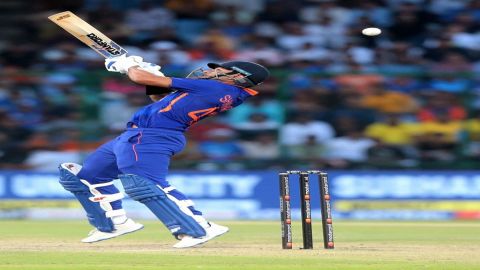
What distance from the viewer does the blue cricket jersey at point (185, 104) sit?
29.2 ft

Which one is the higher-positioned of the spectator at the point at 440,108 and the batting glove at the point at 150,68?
the spectator at the point at 440,108

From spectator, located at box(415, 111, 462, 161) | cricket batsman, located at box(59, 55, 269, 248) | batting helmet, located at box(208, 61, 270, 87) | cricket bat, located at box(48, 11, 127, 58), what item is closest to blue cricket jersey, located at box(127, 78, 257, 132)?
cricket batsman, located at box(59, 55, 269, 248)

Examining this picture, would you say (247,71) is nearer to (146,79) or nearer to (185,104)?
(185,104)

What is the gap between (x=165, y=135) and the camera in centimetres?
895

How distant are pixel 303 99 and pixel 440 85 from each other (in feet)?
6.82

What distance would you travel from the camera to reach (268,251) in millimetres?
9031

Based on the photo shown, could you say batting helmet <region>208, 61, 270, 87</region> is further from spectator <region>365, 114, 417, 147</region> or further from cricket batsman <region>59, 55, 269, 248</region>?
spectator <region>365, 114, 417, 147</region>

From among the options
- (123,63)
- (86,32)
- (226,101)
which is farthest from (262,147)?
(123,63)

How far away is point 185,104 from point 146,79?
431 millimetres

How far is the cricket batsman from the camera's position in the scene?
8789 mm

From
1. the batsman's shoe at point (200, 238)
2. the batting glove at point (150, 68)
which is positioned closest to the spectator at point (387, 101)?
the batsman's shoe at point (200, 238)

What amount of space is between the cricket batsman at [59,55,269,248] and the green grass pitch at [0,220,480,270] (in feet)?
1.00

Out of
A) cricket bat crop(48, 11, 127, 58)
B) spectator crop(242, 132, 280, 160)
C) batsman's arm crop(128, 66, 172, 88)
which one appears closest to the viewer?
batsman's arm crop(128, 66, 172, 88)

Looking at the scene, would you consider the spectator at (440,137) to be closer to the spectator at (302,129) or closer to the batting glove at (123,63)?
the spectator at (302,129)
